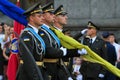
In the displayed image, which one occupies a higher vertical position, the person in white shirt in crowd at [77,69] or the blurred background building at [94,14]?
the blurred background building at [94,14]

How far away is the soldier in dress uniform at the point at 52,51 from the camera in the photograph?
9188 mm

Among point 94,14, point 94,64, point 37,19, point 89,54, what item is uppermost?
point 94,14

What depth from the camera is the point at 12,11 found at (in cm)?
950

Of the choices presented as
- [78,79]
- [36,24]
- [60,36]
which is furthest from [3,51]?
[36,24]

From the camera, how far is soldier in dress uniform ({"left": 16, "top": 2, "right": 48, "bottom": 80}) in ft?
26.8

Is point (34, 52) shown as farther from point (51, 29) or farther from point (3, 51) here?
point (3, 51)

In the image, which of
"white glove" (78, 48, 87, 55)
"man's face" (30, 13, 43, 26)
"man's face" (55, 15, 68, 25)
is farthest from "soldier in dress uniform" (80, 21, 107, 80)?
"man's face" (30, 13, 43, 26)

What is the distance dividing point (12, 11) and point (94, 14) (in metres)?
7.18

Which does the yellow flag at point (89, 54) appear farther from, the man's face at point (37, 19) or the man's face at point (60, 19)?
the man's face at point (37, 19)

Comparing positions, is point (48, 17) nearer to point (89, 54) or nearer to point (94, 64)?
point (89, 54)

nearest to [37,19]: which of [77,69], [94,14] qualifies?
[77,69]

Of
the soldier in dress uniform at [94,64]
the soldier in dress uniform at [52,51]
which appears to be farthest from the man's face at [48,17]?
the soldier in dress uniform at [94,64]

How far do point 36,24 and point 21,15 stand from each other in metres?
0.76

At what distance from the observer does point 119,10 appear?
53.3ft
